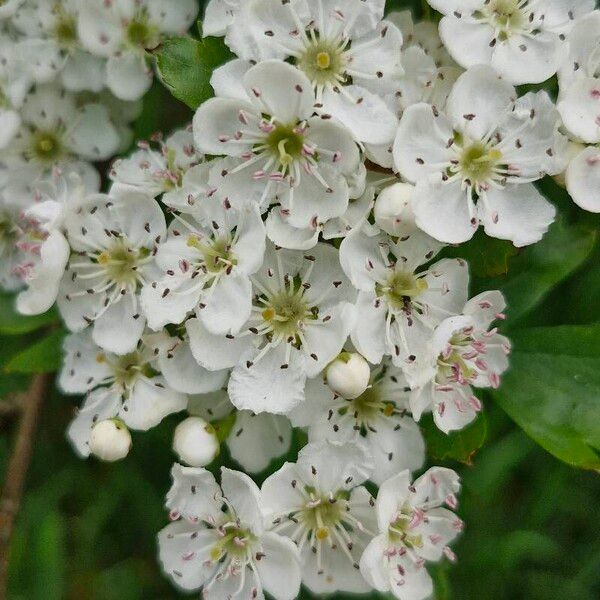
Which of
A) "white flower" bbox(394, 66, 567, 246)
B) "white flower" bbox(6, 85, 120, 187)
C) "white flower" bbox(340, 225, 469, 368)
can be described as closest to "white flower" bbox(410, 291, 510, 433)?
"white flower" bbox(340, 225, 469, 368)

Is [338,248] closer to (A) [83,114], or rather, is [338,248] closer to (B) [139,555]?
(A) [83,114]

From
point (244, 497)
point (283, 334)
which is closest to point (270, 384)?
point (283, 334)

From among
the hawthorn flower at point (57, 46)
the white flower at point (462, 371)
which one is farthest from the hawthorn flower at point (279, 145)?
the hawthorn flower at point (57, 46)

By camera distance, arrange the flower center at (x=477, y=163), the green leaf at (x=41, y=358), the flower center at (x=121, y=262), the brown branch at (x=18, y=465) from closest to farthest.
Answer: the flower center at (x=477, y=163) → the flower center at (x=121, y=262) → the green leaf at (x=41, y=358) → the brown branch at (x=18, y=465)

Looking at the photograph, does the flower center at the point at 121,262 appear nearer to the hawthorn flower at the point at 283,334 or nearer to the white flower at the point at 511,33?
the hawthorn flower at the point at 283,334

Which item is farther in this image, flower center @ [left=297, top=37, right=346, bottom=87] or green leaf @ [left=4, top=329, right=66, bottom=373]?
green leaf @ [left=4, top=329, right=66, bottom=373]

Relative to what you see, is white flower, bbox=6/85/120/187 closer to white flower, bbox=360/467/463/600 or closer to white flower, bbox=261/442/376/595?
white flower, bbox=261/442/376/595
